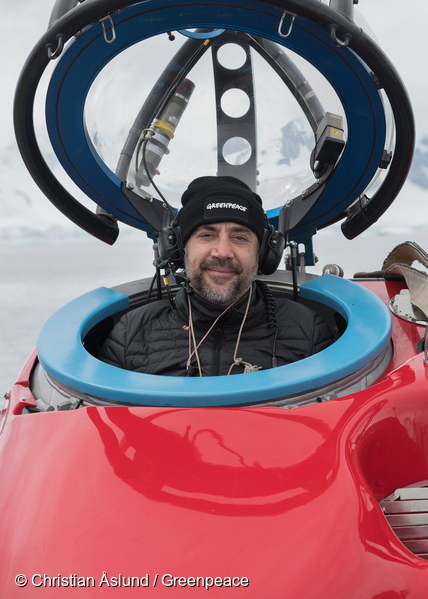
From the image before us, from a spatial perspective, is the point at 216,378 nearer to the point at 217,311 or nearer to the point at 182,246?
the point at 217,311

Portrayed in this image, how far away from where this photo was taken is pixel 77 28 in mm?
998

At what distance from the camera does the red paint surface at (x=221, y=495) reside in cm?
55

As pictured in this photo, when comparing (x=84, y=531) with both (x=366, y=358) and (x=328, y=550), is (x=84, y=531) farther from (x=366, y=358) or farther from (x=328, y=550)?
(x=366, y=358)

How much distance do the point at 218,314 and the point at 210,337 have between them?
0.26ft

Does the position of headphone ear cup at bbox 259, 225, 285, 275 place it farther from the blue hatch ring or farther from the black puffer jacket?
the blue hatch ring

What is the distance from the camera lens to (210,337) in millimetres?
1373

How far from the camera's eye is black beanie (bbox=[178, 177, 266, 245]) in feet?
4.51

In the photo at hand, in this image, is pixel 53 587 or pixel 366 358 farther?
pixel 366 358

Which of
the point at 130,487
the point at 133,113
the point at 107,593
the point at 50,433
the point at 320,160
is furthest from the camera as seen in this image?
→ the point at 133,113

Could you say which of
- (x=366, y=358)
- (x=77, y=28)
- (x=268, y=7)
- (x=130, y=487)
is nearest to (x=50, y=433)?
(x=130, y=487)

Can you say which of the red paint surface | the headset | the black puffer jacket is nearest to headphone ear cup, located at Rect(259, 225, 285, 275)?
the headset

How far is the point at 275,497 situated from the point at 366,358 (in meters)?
0.42

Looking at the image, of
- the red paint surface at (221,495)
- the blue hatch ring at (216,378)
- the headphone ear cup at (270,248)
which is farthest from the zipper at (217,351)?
the red paint surface at (221,495)

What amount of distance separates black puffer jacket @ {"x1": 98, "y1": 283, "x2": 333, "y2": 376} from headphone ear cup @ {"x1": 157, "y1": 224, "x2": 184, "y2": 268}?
0.13 meters
